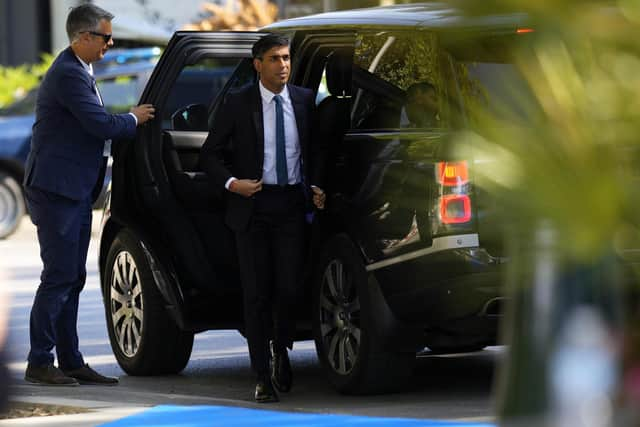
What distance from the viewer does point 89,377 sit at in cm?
772

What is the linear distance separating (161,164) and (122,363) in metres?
1.23

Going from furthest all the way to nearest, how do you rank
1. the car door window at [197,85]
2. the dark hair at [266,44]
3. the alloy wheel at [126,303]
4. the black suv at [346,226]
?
the car door window at [197,85], the alloy wheel at [126,303], the dark hair at [266,44], the black suv at [346,226]

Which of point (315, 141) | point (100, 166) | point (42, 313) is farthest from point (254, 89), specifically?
point (42, 313)

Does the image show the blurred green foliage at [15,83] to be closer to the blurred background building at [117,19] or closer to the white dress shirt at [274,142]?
the blurred background building at [117,19]

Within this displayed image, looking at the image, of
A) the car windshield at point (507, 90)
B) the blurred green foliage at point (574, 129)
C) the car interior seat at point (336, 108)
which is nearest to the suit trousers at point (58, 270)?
the car interior seat at point (336, 108)

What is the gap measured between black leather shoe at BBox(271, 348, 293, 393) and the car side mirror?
1.28 m

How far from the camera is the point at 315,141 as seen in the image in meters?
7.16

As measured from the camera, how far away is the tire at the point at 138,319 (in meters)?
7.84

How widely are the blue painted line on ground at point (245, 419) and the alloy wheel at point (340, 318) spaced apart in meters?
0.64

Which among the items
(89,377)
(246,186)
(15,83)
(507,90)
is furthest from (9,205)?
(507,90)

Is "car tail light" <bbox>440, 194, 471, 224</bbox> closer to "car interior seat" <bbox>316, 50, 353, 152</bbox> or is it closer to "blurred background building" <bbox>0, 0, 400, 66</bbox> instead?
"car interior seat" <bbox>316, 50, 353, 152</bbox>

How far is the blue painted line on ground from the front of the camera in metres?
6.00

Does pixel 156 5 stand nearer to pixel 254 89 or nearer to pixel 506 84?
pixel 254 89

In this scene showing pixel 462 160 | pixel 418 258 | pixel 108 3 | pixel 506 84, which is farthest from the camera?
pixel 108 3
